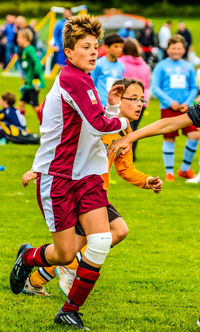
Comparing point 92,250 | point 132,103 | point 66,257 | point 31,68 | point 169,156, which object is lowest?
point 31,68

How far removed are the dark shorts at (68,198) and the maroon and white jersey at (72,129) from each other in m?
0.05

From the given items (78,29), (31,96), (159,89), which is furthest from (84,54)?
(31,96)

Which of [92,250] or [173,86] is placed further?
[173,86]

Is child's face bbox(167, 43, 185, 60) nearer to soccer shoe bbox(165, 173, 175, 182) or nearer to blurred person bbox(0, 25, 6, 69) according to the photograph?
soccer shoe bbox(165, 173, 175, 182)

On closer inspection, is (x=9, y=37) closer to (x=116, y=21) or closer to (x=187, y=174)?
(x=116, y=21)

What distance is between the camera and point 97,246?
4.38 m

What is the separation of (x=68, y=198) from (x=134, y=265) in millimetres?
1914

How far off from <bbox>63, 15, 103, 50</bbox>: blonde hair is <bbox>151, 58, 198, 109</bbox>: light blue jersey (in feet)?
19.6

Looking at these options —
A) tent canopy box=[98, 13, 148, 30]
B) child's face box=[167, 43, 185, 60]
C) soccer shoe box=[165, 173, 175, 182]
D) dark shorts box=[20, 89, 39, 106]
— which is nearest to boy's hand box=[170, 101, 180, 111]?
child's face box=[167, 43, 185, 60]

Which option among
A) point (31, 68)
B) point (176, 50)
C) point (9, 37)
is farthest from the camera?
point (9, 37)

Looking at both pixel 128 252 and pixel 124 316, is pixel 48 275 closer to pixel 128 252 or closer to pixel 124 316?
pixel 124 316

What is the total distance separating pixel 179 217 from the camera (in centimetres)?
830

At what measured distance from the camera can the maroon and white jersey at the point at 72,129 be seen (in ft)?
14.3

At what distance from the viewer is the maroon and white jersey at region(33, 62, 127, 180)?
14.3ft
